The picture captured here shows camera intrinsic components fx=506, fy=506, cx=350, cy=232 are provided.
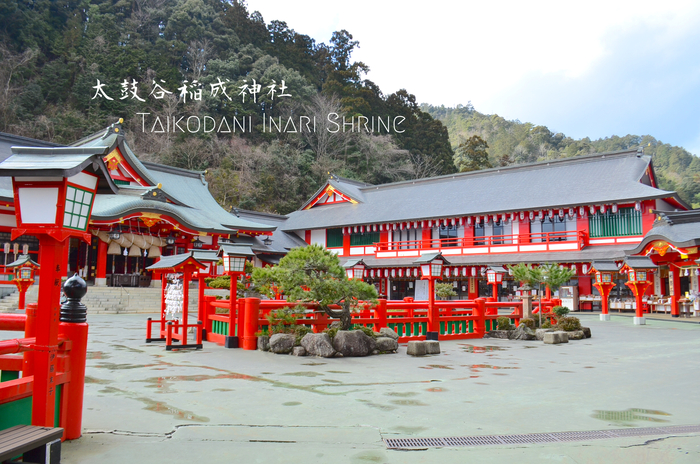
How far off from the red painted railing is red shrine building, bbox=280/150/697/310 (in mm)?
55

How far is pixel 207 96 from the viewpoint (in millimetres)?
Answer: 49062

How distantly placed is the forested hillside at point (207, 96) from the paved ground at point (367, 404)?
3497 centimetres

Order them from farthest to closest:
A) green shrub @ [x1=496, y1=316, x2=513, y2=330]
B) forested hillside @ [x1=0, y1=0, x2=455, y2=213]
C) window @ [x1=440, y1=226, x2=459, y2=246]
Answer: forested hillside @ [x1=0, y1=0, x2=455, y2=213], window @ [x1=440, y1=226, x2=459, y2=246], green shrub @ [x1=496, y1=316, x2=513, y2=330]

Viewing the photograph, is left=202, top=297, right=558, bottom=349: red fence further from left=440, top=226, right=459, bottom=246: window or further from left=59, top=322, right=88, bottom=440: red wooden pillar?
left=440, top=226, right=459, bottom=246: window

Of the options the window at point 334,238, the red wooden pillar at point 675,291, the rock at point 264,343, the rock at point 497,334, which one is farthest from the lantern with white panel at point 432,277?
the window at point 334,238

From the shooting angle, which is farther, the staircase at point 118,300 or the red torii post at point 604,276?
the staircase at point 118,300

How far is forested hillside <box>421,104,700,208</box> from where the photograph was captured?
68375mm

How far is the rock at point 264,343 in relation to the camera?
11219 millimetres

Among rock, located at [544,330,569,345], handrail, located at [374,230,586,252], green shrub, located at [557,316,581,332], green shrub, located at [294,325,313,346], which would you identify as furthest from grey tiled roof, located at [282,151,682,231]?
green shrub, located at [294,325,313,346]

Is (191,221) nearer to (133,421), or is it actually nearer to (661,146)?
(133,421)

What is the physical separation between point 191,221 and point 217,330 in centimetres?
1552

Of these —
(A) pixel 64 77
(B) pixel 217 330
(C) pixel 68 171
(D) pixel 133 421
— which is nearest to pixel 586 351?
(B) pixel 217 330

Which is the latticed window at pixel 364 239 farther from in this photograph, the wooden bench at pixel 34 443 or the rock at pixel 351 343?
the wooden bench at pixel 34 443

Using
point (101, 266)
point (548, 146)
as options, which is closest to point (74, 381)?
point (101, 266)
